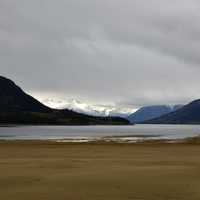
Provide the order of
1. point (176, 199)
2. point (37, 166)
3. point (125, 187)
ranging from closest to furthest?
point (176, 199) → point (125, 187) → point (37, 166)

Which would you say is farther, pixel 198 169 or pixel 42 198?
pixel 198 169

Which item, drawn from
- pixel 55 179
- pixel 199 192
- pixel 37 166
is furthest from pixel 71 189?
pixel 37 166

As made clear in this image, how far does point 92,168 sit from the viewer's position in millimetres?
28156

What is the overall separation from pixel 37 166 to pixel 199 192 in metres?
13.2

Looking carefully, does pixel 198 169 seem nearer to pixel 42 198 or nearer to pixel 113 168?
pixel 113 168

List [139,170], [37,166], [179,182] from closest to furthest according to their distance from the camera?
[179,182] < [139,170] < [37,166]

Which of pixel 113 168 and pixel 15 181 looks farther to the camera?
pixel 113 168

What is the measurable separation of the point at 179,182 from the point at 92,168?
26.3 ft

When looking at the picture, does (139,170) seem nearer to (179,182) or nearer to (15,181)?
(179,182)

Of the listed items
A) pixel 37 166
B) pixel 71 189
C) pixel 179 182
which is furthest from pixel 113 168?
pixel 71 189

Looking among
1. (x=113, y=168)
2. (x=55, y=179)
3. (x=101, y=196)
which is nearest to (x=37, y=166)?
(x=113, y=168)

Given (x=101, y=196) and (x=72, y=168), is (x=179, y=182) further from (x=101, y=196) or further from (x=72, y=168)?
(x=72, y=168)

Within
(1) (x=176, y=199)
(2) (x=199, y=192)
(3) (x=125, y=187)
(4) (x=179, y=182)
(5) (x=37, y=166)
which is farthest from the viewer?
(5) (x=37, y=166)

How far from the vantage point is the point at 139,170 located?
2670 centimetres
